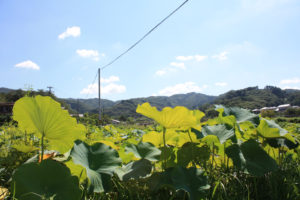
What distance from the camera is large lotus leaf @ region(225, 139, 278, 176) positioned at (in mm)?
718

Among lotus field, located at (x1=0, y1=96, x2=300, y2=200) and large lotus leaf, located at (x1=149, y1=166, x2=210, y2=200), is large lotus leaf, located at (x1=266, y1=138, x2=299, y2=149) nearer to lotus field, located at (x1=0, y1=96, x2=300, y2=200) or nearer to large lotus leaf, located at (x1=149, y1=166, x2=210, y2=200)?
lotus field, located at (x1=0, y1=96, x2=300, y2=200)

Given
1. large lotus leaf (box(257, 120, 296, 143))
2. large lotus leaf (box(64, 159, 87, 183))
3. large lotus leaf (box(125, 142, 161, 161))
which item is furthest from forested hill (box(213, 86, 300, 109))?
large lotus leaf (box(64, 159, 87, 183))

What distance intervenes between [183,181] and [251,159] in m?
0.33

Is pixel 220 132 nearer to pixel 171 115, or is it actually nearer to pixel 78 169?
pixel 171 115

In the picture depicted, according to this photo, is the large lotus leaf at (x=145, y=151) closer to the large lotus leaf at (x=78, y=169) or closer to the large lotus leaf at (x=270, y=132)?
the large lotus leaf at (x=78, y=169)

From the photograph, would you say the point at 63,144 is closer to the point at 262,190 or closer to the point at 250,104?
the point at 262,190

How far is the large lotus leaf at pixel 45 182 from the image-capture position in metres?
0.52

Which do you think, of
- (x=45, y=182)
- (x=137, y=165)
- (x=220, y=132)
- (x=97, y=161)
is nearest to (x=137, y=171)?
(x=137, y=165)

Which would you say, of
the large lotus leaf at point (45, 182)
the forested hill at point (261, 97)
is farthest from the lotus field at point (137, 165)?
the forested hill at point (261, 97)

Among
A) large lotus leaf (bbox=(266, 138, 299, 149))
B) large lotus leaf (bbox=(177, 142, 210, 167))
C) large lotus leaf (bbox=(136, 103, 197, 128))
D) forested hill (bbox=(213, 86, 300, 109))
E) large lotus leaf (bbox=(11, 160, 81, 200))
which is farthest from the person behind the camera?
forested hill (bbox=(213, 86, 300, 109))

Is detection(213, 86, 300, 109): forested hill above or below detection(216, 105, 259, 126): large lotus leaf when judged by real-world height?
above

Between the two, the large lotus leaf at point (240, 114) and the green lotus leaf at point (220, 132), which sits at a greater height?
the large lotus leaf at point (240, 114)

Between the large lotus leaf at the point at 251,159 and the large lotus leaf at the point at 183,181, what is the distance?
0.18 m

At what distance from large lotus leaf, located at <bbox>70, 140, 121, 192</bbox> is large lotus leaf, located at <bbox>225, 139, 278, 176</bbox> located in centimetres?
43
